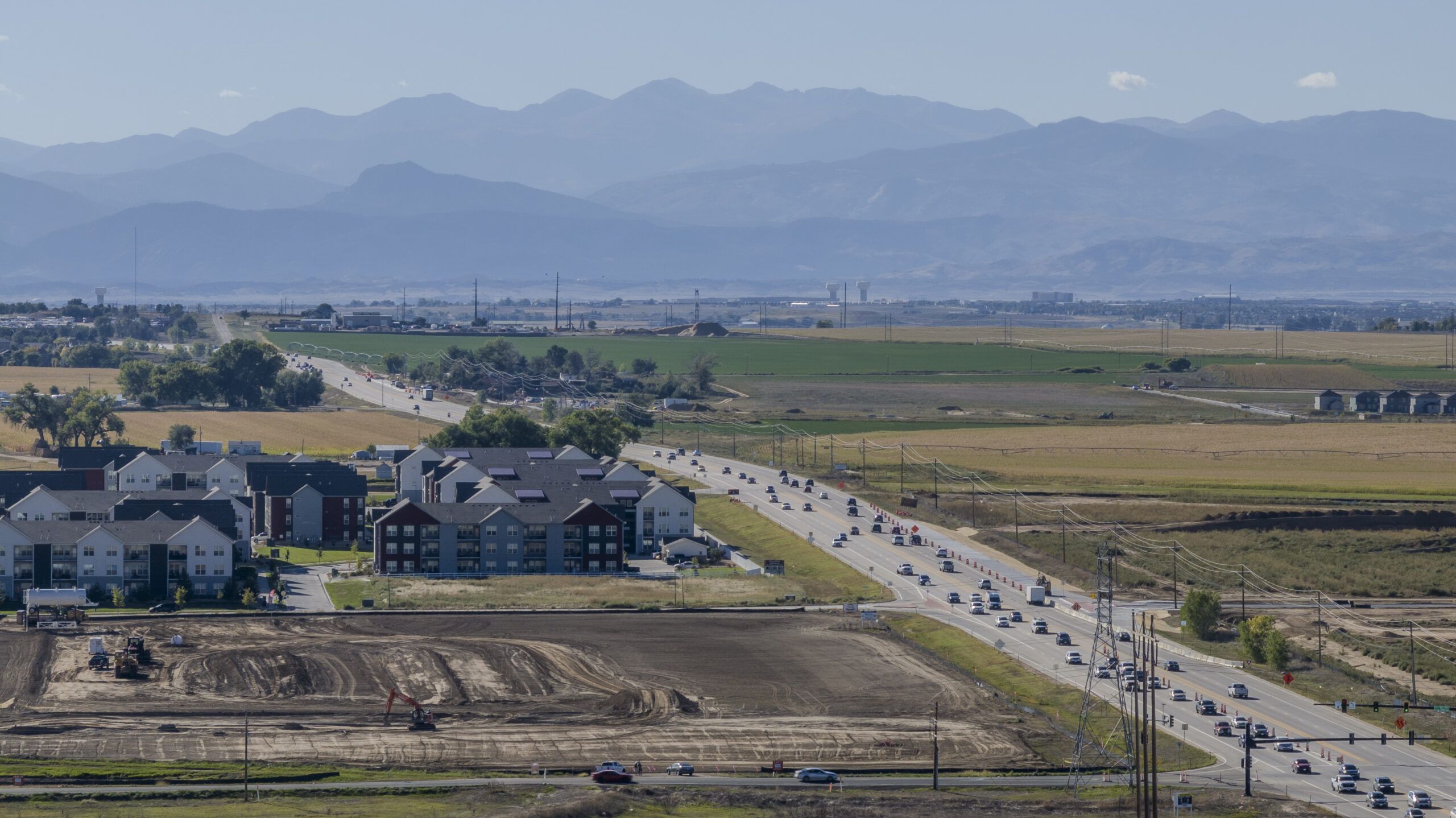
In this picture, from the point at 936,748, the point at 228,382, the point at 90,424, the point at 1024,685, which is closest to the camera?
the point at 936,748

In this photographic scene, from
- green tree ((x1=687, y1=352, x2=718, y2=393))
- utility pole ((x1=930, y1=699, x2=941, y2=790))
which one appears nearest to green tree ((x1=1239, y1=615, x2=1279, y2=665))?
utility pole ((x1=930, y1=699, x2=941, y2=790))

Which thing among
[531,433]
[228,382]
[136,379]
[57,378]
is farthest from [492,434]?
[57,378]

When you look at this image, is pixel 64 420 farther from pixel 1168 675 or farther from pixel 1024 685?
pixel 1168 675

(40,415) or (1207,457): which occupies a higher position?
(40,415)

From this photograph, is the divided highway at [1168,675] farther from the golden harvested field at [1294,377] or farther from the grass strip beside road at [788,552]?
the golden harvested field at [1294,377]

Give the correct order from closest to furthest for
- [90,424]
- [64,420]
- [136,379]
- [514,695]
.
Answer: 1. [514,695]
2. [90,424]
3. [64,420]
4. [136,379]

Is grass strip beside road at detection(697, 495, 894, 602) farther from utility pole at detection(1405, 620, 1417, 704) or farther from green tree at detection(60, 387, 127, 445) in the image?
green tree at detection(60, 387, 127, 445)

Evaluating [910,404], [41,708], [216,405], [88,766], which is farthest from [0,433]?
[88,766]
